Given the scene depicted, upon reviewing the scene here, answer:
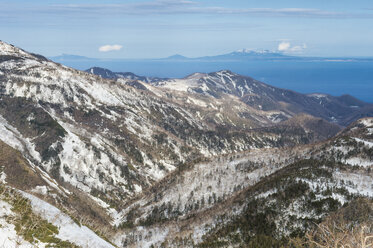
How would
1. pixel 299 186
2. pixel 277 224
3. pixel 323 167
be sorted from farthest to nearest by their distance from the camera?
pixel 323 167
pixel 299 186
pixel 277 224

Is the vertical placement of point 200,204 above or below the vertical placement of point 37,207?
below

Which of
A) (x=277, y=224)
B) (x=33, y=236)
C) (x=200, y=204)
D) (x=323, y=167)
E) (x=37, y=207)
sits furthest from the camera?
(x=200, y=204)

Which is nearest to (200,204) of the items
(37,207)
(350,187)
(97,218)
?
(97,218)

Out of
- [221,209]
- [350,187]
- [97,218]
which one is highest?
[350,187]

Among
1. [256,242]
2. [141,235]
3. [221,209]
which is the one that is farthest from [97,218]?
[256,242]

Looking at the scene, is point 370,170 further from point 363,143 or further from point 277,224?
point 277,224

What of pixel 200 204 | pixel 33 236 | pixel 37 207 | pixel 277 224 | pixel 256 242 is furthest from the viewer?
pixel 200 204

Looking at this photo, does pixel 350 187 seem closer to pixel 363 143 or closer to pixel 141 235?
pixel 363 143

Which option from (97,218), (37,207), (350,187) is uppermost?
(37,207)

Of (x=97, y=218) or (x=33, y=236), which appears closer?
(x=33, y=236)

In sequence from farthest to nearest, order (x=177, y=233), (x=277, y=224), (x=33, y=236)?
(x=177, y=233) < (x=277, y=224) < (x=33, y=236)
